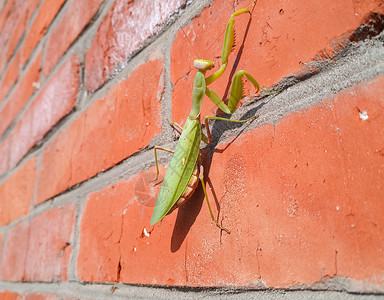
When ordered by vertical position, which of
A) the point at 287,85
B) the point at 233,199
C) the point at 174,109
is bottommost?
the point at 233,199

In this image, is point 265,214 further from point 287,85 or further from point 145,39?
point 145,39

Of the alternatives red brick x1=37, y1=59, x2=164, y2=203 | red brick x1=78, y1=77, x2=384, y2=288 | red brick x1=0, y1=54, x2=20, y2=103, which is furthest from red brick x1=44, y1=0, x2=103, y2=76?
red brick x1=78, y1=77, x2=384, y2=288

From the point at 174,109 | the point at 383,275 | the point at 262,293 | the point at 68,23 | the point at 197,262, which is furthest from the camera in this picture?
the point at 68,23

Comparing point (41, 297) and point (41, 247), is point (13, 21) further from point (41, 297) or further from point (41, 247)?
point (41, 297)

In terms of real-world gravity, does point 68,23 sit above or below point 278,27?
above

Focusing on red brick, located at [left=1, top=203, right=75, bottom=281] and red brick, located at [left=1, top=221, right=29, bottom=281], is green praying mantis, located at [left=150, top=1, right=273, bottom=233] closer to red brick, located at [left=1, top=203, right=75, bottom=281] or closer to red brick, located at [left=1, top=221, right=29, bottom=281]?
red brick, located at [left=1, top=203, right=75, bottom=281]

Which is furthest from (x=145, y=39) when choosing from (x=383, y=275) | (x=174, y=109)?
(x=383, y=275)

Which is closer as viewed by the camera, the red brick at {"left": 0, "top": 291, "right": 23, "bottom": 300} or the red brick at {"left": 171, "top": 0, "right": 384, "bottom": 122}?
the red brick at {"left": 171, "top": 0, "right": 384, "bottom": 122}
